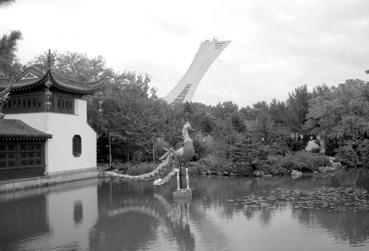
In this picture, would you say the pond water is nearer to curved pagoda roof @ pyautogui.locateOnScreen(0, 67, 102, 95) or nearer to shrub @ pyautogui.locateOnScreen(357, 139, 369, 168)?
curved pagoda roof @ pyautogui.locateOnScreen(0, 67, 102, 95)

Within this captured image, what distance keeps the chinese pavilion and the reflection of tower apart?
27.4 m

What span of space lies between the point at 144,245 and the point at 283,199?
664cm

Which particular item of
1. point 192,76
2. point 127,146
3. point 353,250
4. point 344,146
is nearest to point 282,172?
point 344,146

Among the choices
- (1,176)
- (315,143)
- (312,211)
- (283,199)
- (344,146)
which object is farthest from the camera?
(315,143)

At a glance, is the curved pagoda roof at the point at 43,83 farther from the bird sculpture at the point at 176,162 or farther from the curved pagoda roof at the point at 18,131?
the bird sculpture at the point at 176,162

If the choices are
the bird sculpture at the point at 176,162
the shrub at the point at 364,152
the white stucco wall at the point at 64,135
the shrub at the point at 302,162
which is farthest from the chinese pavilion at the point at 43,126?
the shrub at the point at 364,152

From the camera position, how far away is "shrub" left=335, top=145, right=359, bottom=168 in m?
25.7

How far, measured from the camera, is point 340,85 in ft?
94.6

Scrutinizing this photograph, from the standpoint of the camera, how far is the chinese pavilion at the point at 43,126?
1944 cm

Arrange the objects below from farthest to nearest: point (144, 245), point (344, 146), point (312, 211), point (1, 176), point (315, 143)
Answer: point (315, 143) → point (344, 146) → point (1, 176) → point (312, 211) → point (144, 245)

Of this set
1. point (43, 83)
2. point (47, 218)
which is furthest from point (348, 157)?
point (47, 218)

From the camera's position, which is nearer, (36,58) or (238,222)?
(238,222)

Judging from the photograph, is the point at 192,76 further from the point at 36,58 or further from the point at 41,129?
the point at 41,129

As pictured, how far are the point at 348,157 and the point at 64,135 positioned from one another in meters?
16.5
